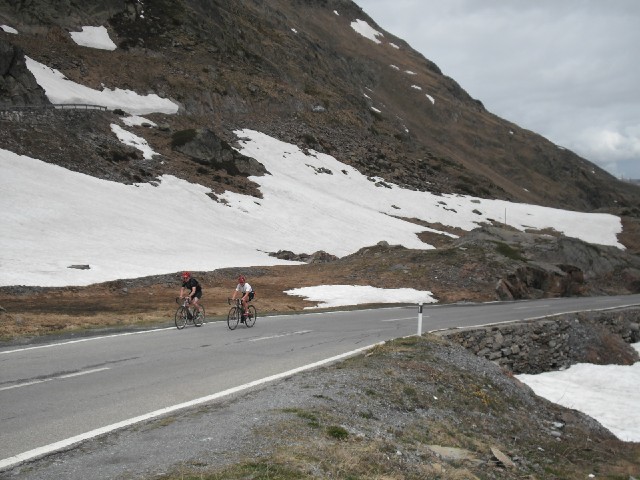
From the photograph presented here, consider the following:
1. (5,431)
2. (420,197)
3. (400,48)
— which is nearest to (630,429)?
(5,431)

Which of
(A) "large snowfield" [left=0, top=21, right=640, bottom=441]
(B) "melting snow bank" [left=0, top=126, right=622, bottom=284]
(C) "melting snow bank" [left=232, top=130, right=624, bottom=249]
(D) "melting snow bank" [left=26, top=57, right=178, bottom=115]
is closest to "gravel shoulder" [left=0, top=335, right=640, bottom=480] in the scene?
(A) "large snowfield" [left=0, top=21, right=640, bottom=441]

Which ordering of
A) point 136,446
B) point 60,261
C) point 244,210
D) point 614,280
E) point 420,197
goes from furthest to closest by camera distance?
1. point 420,197
2. point 244,210
3. point 614,280
4. point 60,261
5. point 136,446

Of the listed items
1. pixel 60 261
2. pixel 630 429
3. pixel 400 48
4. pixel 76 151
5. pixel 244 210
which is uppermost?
pixel 400 48

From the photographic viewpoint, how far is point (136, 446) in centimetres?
621

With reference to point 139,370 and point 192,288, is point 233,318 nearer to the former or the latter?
point 192,288

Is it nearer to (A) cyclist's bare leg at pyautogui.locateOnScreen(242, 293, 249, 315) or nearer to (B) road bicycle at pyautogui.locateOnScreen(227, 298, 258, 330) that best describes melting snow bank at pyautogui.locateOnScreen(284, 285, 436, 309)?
(B) road bicycle at pyautogui.locateOnScreen(227, 298, 258, 330)

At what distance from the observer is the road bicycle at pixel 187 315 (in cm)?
1778

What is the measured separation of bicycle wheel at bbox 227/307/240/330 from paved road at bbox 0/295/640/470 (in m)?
0.41

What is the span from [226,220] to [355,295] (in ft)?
70.0

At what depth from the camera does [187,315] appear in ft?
59.2

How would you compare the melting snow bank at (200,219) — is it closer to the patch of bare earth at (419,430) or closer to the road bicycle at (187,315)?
the road bicycle at (187,315)

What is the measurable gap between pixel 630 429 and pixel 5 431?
49.0ft

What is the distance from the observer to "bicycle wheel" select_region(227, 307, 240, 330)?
17859mm

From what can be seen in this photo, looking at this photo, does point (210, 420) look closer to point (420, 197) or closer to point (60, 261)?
point (60, 261)
